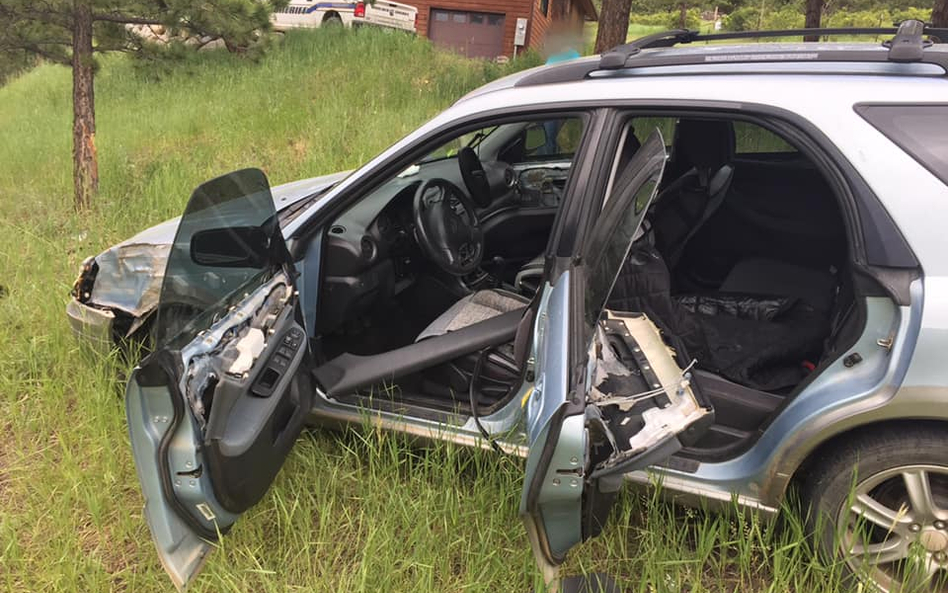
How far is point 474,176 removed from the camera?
130 inches

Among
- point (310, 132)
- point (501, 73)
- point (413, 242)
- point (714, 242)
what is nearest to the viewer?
point (413, 242)

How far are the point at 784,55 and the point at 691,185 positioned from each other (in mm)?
950

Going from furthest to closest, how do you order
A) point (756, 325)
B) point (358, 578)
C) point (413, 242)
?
point (413, 242), point (756, 325), point (358, 578)

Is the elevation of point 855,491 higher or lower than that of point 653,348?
lower

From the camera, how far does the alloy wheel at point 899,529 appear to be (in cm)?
179

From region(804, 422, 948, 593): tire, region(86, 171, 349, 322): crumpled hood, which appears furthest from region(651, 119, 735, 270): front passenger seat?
region(86, 171, 349, 322): crumpled hood

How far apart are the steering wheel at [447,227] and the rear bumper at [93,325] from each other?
134 cm

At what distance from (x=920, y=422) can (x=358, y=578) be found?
1686 millimetres

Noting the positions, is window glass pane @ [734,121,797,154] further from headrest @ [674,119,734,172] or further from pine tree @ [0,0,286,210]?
pine tree @ [0,0,286,210]

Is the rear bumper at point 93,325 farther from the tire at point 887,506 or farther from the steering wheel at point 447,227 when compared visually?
the tire at point 887,506

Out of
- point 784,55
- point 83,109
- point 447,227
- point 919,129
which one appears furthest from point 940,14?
point 83,109

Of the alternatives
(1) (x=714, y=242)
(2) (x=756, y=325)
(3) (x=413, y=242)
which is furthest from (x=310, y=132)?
(2) (x=756, y=325)

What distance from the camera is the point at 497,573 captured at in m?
2.07

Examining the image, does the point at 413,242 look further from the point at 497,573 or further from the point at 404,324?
the point at 497,573
